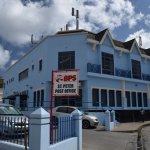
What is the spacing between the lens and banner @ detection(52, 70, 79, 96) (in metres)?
10.4

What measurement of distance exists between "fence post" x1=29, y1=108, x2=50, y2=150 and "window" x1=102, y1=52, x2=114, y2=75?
22427 millimetres

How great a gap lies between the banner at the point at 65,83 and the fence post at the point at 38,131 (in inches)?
86.2

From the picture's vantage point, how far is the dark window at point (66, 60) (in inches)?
1146

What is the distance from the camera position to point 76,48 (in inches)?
1143

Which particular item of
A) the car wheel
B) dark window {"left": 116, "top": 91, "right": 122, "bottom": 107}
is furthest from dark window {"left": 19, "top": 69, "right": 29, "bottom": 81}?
the car wheel

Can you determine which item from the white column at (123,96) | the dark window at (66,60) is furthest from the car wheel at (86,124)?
the white column at (123,96)

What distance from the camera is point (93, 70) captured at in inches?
1139

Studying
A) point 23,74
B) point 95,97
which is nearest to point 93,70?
point 95,97

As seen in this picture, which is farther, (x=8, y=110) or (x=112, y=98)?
(x=112, y=98)

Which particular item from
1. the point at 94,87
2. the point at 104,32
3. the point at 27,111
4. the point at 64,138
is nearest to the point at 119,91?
the point at 94,87

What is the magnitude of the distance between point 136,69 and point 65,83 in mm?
25965

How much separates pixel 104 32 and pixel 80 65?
Result: 4.93 metres

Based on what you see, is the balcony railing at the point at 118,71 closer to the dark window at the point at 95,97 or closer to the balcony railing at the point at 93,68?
the balcony railing at the point at 93,68

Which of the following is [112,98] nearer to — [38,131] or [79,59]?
[79,59]
